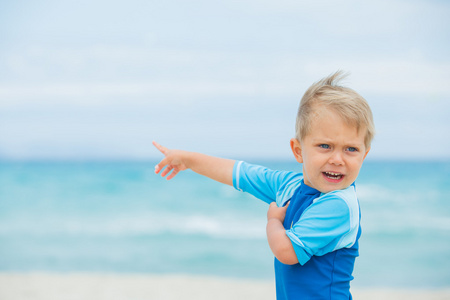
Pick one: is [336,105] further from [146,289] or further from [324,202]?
[146,289]

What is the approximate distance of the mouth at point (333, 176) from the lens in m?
1.86

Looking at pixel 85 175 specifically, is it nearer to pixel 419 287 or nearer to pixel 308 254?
pixel 419 287

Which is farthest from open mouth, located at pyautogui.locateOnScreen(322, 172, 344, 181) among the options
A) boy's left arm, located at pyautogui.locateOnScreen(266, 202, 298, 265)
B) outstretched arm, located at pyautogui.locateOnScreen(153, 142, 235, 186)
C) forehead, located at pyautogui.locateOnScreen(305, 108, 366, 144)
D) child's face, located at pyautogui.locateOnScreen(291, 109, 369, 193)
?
outstretched arm, located at pyautogui.locateOnScreen(153, 142, 235, 186)

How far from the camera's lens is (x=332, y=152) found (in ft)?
6.00

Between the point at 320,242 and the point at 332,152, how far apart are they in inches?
12.6

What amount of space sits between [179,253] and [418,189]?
10.7 metres

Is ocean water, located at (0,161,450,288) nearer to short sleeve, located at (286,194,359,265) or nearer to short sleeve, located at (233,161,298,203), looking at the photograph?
short sleeve, located at (233,161,298,203)

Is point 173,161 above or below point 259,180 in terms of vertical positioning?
above

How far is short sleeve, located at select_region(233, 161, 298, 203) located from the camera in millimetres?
2207

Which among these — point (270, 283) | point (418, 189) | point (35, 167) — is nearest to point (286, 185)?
point (270, 283)

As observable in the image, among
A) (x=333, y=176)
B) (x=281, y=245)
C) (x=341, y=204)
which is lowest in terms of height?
(x=281, y=245)

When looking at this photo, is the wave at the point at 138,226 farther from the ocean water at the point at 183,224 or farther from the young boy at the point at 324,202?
the young boy at the point at 324,202

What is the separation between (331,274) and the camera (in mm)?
1852

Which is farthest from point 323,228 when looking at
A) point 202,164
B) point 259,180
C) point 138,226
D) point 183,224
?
point 138,226
